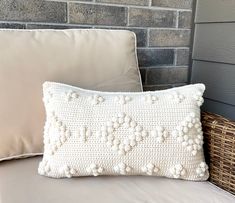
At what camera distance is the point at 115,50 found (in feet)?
3.72

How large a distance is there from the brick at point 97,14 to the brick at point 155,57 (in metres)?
0.18

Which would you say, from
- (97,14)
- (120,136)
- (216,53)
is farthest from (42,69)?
(216,53)

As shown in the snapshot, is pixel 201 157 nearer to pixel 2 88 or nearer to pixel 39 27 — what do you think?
pixel 2 88

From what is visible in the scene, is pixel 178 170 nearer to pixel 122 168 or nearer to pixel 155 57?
pixel 122 168

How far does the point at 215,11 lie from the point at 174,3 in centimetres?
20

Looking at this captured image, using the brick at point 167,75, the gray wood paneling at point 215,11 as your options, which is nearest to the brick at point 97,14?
the brick at point 167,75

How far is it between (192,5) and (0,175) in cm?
122

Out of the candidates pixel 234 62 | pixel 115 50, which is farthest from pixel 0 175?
pixel 234 62

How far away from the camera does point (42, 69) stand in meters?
1.02

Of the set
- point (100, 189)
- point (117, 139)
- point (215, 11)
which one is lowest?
point (100, 189)

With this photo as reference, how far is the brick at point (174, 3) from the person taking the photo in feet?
4.80

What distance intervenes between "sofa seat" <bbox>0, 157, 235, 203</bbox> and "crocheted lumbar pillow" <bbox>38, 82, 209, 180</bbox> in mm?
28

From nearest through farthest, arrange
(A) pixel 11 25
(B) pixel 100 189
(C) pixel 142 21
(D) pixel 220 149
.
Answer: (B) pixel 100 189
(D) pixel 220 149
(A) pixel 11 25
(C) pixel 142 21

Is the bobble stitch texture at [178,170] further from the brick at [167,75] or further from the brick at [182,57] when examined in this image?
the brick at [182,57]
